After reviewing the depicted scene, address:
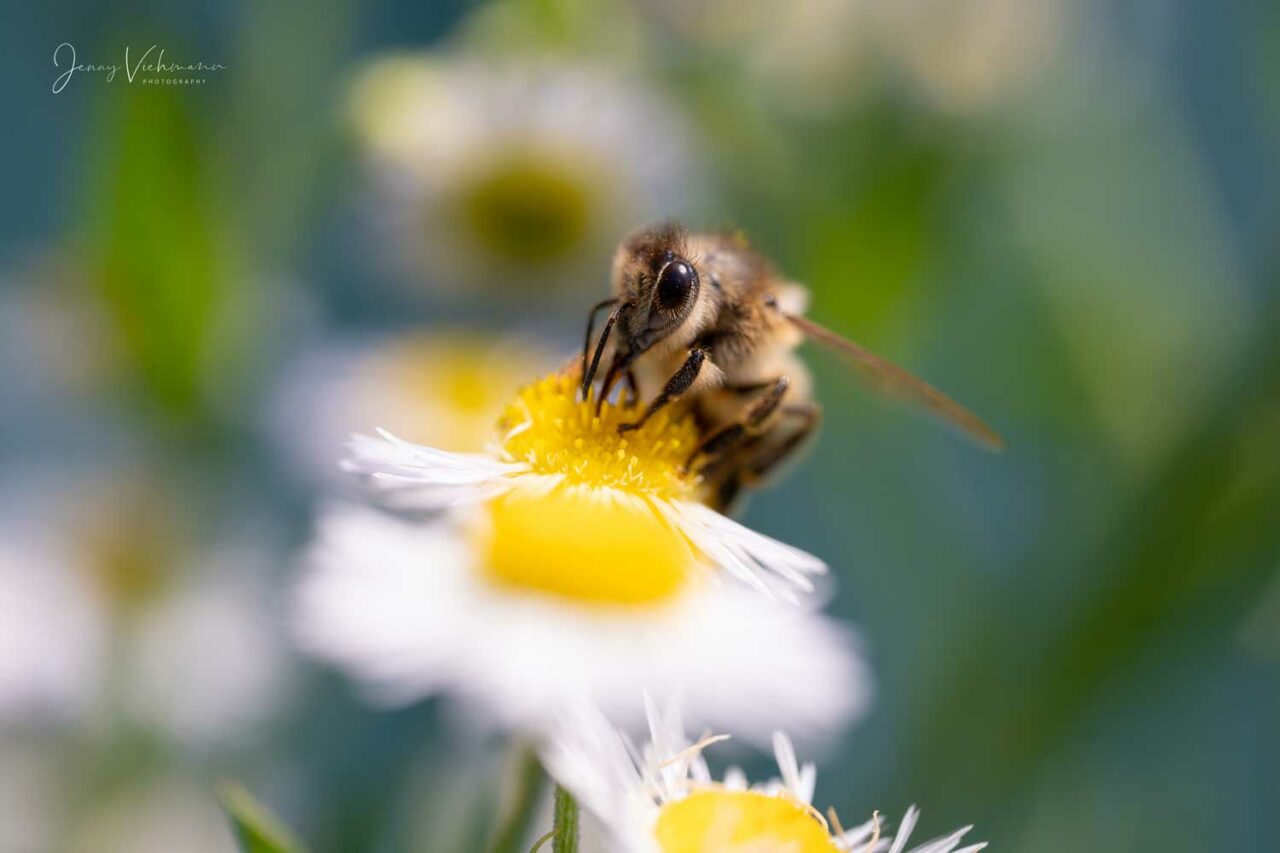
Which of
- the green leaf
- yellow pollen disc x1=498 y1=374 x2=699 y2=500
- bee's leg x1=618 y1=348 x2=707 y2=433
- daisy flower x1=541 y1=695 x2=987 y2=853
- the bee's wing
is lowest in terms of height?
the green leaf

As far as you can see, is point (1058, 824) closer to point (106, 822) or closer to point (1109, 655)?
point (1109, 655)

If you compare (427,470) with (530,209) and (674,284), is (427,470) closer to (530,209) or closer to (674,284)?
(674,284)

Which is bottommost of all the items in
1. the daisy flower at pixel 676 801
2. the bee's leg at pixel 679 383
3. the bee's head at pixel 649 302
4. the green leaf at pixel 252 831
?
the green leaf at pixel 252 831

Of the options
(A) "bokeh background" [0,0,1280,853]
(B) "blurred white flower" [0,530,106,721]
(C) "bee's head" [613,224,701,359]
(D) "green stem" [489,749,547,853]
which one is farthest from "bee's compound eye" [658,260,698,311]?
(B) "blurred white flower" [0,530,106,721]

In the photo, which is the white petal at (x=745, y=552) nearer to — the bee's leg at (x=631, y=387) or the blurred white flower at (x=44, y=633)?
the bee's leg at (x=631, y=387)

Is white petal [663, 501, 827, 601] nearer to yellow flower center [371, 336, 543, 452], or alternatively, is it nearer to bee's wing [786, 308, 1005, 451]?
bee's wing [786, 308, 1005, 451]

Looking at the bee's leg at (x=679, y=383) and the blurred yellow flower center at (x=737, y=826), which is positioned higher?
the bee's leg at (x=679, y=383)
